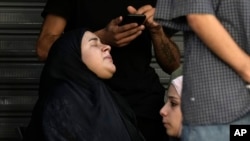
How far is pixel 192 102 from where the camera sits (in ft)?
10.4

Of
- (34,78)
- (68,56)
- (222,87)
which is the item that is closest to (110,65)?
(68,56)

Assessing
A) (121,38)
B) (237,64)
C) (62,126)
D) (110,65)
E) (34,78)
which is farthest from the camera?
(34,78)

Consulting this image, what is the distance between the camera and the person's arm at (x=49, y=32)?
435cm

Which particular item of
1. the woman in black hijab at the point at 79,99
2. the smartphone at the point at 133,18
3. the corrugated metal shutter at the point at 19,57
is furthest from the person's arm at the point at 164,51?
the corrugated metal shutter at the point at 19,57

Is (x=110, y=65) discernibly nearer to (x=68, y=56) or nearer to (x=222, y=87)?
(x=68, y=56)

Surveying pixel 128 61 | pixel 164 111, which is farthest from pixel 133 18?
pixel 164 111

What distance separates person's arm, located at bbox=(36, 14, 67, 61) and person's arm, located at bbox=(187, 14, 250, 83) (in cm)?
143

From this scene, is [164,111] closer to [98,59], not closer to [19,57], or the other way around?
[98,59]

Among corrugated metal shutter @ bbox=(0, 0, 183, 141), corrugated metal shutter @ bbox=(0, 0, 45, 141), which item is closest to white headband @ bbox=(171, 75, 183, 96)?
corrugated metal shutter @ bbox=(0, 0, 183, 141)

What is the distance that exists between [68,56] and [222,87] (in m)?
1.00

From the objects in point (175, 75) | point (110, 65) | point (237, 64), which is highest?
point (237, 64)

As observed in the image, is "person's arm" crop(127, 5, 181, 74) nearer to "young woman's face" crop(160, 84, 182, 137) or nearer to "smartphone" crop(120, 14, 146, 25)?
"smartphone" crop(120, 14, 146, 25)

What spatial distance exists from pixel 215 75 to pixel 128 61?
1.22m

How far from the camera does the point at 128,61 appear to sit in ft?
14.0
